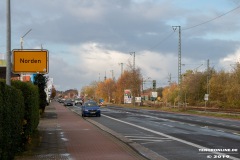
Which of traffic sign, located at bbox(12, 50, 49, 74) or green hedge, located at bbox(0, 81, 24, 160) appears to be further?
traffic sign, located at bbox(12, 50, 49, 74)

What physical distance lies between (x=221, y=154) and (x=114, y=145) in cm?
408

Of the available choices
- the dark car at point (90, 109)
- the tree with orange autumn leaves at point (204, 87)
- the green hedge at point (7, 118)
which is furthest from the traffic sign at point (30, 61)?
the tree with orange autumn leaves at point (204, 87)

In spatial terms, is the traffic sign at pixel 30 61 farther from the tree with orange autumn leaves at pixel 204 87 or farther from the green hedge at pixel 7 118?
the tree with orange autumn leaves at pixel 204 87

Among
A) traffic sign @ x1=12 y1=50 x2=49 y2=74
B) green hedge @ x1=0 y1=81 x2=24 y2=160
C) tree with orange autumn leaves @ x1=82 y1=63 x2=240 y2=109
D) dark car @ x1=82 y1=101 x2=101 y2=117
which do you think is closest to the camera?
green hedge @ x1=0 y1=81 x2=24 y2=160

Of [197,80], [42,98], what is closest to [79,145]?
[42,98]

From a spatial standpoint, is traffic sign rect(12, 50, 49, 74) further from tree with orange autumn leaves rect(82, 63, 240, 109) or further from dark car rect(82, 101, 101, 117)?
tree with orange autumn leaves rect(82, 63, 240, 109)

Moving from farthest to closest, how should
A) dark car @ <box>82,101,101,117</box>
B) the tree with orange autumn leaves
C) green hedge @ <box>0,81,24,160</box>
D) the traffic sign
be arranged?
the tree with orange autumn leaves, dark car @ <box>82,101,101,117</box>, the traffic sign, green hedge @ <box>0,81,24,160</box>

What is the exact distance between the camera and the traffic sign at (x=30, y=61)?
655 inches

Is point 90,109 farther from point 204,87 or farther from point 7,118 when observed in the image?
point 204,87

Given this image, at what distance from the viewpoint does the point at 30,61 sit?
55.4 ft

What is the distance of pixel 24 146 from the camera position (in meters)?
13.8

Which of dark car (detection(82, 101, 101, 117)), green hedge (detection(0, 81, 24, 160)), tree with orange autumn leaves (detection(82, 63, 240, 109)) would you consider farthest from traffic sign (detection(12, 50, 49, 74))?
tree with orange autumn leaves (detection(82, 63, 240, 109))

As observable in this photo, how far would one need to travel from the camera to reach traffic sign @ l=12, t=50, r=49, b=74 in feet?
54.6

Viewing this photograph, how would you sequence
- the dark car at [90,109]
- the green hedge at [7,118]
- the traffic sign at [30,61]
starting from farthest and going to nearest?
the dark car at [90,109] < the traffic sign at [30,61] < the green hedge at [7,118]
